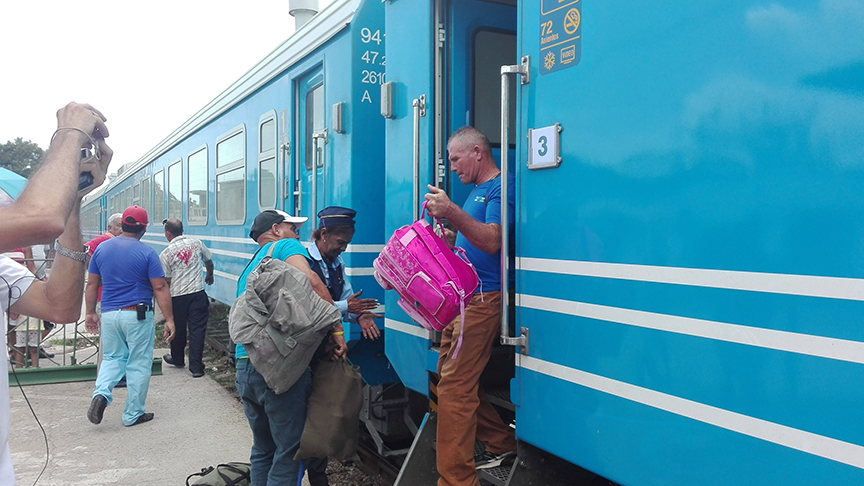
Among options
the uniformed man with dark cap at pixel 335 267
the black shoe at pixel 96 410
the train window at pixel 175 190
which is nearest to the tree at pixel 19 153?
the train window at pixel 175 190

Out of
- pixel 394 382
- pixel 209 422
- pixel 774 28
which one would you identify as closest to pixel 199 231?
pixel 209 422

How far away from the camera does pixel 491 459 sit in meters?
3.54

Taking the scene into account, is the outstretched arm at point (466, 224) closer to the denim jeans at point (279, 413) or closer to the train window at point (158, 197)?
the denim jeans at point (279, 413)

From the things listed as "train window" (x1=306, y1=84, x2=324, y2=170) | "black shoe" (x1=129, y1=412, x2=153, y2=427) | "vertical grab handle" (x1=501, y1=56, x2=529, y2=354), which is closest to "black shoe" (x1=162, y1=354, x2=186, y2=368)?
"black shoe" (x1=129, y1=412, x2=153, y2=427)

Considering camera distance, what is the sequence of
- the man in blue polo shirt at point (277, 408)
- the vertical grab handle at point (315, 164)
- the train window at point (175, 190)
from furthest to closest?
the train window at point (175, 190) < the vertical grab handle at point (315, 164) < the man in blue polo shirt at point (277, 408)

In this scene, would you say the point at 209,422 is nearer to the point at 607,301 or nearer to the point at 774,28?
the point at 607,301

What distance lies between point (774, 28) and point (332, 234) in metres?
2.63

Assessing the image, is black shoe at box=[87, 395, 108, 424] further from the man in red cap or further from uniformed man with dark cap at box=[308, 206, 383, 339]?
uniformed man with dark cap at box=[308, 206, 383, 339]

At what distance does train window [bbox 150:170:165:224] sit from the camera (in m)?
12.4

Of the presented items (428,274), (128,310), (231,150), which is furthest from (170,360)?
(428,274)

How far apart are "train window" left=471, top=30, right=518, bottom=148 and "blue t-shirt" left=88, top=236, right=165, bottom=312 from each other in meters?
3.59

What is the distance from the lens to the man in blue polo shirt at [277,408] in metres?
3.49

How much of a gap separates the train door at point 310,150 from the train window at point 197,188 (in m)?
3.77

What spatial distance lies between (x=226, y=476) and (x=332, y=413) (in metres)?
1.01
